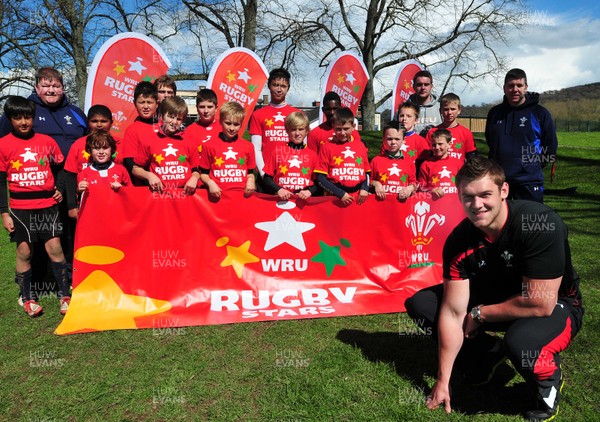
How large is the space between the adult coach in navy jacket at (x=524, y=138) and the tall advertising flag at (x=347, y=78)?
5225 mm

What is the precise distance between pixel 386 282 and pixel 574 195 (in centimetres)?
1211

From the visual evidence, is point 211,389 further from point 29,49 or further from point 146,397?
point 29,49

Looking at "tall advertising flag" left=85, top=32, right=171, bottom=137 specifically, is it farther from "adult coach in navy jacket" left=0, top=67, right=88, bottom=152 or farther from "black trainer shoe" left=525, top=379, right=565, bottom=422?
"black trainer shoe" left=525, top=379, right=565, bottom=422

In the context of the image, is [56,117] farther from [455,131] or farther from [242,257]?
[455,131]

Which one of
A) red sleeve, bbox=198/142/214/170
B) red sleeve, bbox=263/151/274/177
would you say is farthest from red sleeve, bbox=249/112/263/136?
red sleeve, bbox=198/142/214/170

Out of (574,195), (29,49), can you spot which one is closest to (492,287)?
(574,195)

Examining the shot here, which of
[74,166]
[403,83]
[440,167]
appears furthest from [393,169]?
[403,83]

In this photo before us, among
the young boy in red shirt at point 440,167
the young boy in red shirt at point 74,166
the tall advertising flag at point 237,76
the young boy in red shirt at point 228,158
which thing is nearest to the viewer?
the young boy in red shirt at point 228,158

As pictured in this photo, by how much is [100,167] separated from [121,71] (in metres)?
3.51

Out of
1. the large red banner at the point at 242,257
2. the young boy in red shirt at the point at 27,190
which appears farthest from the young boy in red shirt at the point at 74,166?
the large red banner at the point at 242,257

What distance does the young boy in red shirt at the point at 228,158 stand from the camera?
4596mm

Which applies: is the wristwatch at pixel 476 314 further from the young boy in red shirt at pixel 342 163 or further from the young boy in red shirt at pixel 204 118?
the young boy in red shirt at pixel 204 118

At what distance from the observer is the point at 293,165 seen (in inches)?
190

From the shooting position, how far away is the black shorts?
14.7 feet
